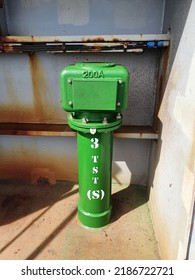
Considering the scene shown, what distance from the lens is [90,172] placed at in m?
1.92

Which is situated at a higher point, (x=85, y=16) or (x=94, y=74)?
(x=85, y=16)

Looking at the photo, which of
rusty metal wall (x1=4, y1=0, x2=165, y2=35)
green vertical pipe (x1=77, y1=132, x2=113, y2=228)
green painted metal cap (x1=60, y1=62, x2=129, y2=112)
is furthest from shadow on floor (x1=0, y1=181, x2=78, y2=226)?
rusty metal wall (x1=4, y1=0, x2=165, y2=35)

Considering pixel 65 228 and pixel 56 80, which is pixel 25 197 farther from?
pixel 56 80

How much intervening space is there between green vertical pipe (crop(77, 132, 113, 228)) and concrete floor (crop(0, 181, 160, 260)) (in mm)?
153

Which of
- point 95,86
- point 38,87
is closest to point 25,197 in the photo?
point 38,87

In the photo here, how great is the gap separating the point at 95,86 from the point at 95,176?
78cm

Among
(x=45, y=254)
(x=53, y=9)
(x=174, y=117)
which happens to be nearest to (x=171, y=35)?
(x=174, y=117)

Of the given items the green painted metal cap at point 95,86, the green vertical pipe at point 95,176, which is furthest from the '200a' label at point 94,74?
the green vertical pipe at point 95,176

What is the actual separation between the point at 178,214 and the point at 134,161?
121 cm

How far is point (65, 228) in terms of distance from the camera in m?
2.17

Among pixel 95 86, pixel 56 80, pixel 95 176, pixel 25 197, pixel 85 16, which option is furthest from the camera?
pixel 25 197

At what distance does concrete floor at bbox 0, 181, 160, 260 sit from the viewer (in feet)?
6.29

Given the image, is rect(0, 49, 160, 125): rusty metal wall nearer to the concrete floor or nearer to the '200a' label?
the '200a' label
